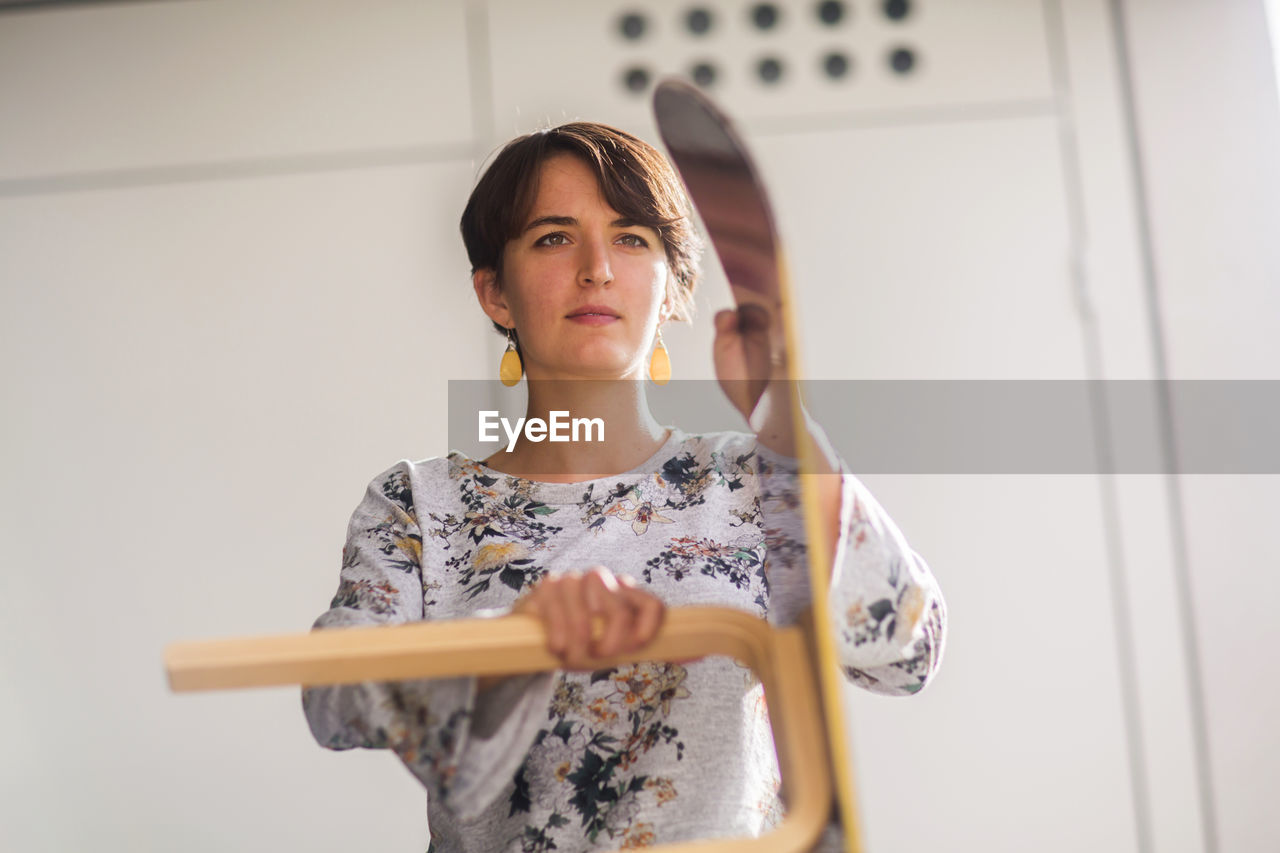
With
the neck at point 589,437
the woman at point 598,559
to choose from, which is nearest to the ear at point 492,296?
the woman at point 598,559

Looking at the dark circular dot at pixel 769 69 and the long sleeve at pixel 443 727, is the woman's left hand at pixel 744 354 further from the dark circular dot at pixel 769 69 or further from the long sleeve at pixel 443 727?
the dark circular dot at pixel 769 69

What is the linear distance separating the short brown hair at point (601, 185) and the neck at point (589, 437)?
0.45 ft

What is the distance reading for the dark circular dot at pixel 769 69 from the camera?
1990 millimetres

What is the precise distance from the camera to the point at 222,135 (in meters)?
1.98

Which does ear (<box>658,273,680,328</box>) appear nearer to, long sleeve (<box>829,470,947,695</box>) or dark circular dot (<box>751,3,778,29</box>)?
long sleeve (<box>829,470,947,695</box>)

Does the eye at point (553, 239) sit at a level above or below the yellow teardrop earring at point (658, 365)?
above

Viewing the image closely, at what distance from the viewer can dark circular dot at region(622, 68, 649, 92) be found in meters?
1.98

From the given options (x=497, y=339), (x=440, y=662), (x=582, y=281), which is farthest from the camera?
(x=497, y=339)

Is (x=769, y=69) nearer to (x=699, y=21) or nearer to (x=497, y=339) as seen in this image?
(x=699, y=21)

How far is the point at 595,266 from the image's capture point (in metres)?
1.09

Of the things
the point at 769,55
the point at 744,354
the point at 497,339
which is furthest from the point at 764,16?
the point at 744,354

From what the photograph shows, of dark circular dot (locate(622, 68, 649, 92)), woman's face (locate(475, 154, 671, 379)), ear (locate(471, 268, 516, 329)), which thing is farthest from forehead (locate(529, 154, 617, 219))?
dark circular dot (locate(622, 68, 649, 92))

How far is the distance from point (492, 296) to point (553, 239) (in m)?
0.12

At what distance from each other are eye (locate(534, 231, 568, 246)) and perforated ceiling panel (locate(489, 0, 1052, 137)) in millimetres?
878
